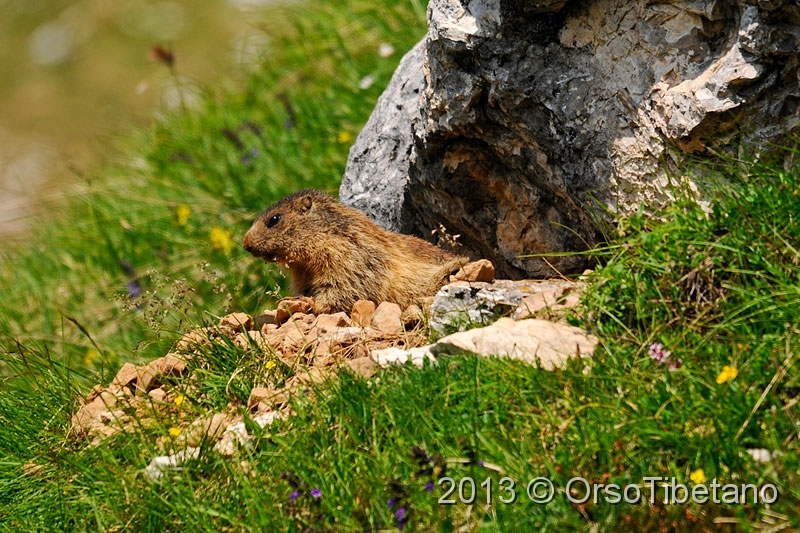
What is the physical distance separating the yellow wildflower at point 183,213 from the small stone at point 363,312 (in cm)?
273

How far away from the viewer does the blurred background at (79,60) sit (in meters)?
13.8

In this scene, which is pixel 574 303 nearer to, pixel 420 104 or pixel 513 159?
pixel 513 159

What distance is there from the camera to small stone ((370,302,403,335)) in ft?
15.0

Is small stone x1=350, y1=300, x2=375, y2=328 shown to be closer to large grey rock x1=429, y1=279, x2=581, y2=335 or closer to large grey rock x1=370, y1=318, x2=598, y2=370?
large grey rock x1=429, y1=279, x2=581, y2=335

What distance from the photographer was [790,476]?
9.13ft

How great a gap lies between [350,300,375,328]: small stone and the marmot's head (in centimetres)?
60

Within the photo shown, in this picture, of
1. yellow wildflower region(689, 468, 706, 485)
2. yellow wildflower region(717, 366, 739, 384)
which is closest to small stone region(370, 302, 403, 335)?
yellow wildflower region(717, 366, 739, 384)

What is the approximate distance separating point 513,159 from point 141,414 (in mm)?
2340

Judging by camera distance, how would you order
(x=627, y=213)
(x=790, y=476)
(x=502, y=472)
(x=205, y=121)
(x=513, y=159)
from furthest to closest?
(x=205, y=121), (x=513, y=159), (x=627, y=213), (x=502, y=472), (x=790, y=476)

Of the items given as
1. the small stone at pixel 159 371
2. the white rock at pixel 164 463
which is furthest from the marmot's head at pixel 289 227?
the white rock at pixel 164 463

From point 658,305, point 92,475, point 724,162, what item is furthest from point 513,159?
point 92,475

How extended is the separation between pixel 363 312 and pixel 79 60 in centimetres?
1203

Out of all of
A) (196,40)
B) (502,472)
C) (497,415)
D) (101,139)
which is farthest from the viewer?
(196,40)

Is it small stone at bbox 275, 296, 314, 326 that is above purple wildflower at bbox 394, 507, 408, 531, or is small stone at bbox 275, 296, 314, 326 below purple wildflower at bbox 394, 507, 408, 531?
above
